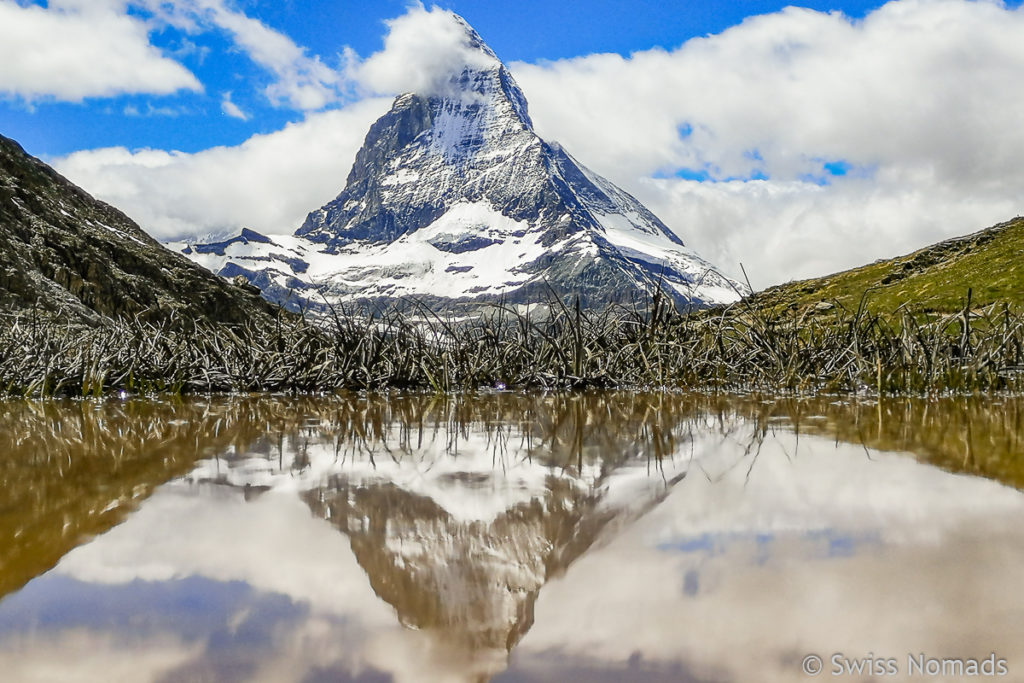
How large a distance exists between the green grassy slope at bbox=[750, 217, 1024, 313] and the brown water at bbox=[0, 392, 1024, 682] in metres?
3.18

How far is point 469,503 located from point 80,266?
21.8 feet

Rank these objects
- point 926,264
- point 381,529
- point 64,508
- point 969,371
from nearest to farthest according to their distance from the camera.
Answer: point 381,529 < point 64,508 < point 969,371 < point 926,264

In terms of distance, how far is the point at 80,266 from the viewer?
648cm

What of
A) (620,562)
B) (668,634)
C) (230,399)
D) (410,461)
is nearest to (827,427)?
(410,461)

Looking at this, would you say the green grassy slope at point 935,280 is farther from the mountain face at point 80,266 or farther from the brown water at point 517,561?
the mountain face at point 80,266

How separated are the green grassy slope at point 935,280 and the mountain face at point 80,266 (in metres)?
4.60

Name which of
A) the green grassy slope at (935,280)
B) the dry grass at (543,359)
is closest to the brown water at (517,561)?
the dry grass at (543,359)

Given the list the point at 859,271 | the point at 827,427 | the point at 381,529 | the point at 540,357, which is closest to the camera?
Result: the point at 381,529

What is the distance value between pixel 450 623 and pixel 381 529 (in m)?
Answer: 0.30

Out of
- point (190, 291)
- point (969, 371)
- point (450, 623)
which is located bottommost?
point (450, 623)

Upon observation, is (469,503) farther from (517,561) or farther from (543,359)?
(543,359)

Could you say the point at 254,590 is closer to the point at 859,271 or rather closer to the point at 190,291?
the point at 859,271

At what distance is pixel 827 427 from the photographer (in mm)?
1740

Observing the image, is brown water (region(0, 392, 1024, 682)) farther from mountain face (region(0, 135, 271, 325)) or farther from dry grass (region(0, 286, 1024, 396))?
mountain face (region(0, 135, 271, 325))
